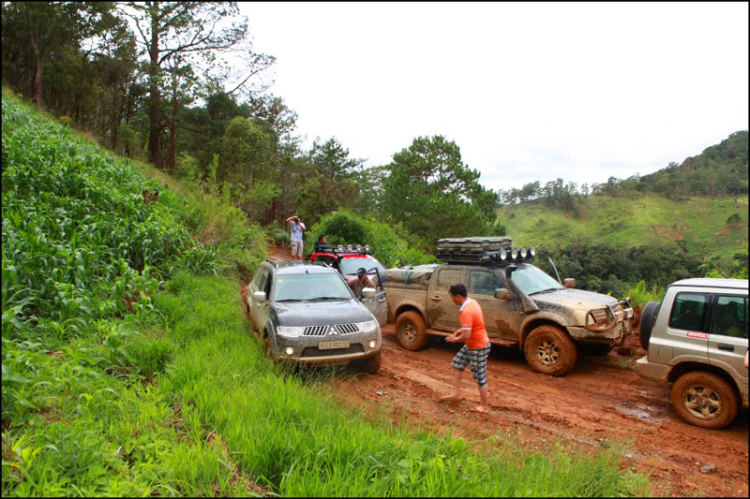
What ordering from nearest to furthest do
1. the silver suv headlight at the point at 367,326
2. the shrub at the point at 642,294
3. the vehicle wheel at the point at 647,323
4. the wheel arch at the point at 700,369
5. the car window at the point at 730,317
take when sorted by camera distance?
the car window at the point at 730,317, the wheel arch at the point at 700,369, the vehicle wheel at the point at 647,323, the silver suv headlight at the point at 367,326, the shrub at the point at 642,294

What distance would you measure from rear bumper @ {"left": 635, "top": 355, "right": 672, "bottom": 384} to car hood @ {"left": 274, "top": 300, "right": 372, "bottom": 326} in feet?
12.3

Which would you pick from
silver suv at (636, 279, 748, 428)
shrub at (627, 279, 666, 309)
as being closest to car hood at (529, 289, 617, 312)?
silver suv at (636, 279, 748, 428)

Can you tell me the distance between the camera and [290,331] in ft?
20.3

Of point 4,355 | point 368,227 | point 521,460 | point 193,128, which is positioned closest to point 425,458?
point 521,460

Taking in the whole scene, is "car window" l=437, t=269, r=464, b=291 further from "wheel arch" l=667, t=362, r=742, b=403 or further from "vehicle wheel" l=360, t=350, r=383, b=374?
"wheel arch" l=667, t=362, r=742, b=403

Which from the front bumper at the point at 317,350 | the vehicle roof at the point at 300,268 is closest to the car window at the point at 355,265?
the vehicle roof at the point at 300,268

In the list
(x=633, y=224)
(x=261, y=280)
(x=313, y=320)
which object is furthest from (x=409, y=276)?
(x=633, y=224)

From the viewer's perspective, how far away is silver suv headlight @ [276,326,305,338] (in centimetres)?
614

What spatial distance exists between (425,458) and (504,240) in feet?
18.3

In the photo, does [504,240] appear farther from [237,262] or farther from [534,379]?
[237,262]

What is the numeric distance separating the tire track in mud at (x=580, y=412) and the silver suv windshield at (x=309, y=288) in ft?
5.04

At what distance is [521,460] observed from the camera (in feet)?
11.5

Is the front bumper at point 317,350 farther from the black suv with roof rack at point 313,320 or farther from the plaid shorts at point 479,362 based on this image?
the plaid shorts at point 479,362

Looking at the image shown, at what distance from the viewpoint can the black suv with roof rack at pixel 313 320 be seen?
612cm
